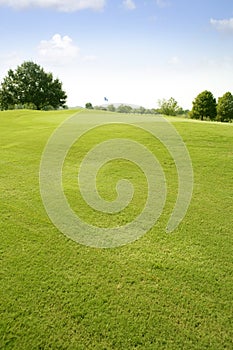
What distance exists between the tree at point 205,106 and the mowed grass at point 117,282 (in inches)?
1736

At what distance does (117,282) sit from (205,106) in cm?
4827

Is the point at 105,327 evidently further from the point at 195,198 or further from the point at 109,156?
the point at 109,156

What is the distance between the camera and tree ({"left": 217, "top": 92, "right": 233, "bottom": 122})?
47188mm

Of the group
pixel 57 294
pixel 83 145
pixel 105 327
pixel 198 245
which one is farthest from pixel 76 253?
pixel 83 145

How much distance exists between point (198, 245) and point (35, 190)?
4.38 m

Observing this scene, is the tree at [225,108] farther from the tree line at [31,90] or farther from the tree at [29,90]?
the tree at [29,90]

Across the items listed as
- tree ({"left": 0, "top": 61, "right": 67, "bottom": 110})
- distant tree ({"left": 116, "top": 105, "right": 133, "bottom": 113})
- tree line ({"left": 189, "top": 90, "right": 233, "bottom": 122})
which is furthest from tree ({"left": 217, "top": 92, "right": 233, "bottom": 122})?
tree ({"left": 0, "top": 61, "right": 67, "bottom": 110})

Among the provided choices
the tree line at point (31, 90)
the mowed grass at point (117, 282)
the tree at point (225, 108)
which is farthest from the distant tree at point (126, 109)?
the mowed grass at point (117, 282)

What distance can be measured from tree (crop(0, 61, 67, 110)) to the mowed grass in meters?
48.7

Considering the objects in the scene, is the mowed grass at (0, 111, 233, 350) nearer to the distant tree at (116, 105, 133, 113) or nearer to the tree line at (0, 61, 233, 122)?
the distant tree at (116, 105, 133, 113)

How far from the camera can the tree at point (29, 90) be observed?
51469 millimetres

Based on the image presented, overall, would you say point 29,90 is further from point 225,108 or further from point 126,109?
point 225,108

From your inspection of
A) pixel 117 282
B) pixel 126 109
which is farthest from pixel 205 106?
pixel 117 282

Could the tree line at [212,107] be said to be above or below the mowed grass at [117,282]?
above
